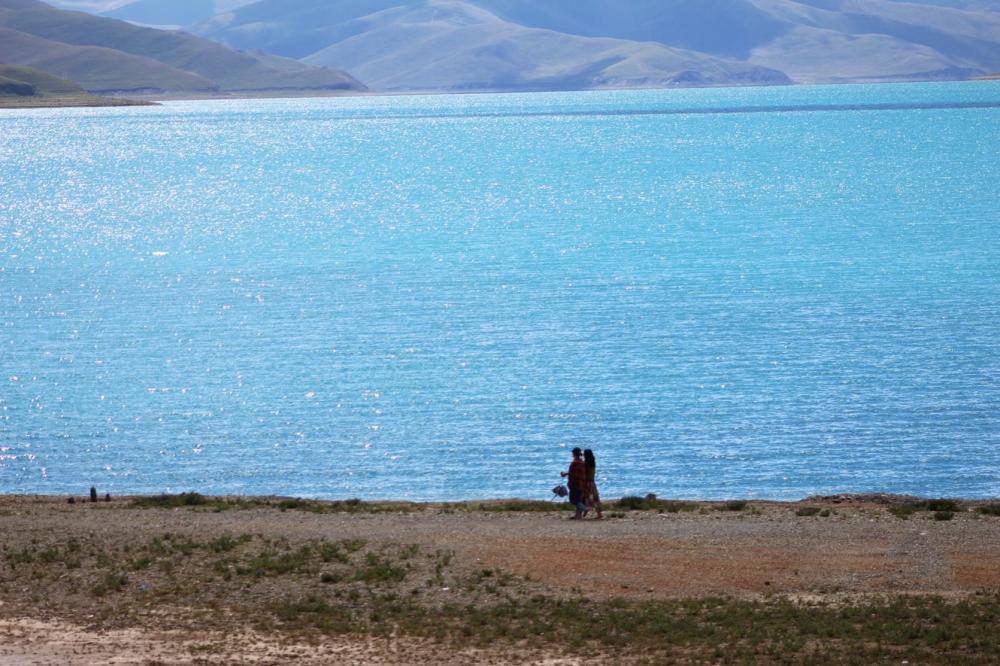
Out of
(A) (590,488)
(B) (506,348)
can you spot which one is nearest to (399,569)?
(A) (590,488)

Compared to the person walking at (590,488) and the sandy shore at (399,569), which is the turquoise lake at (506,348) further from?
the sandy shore at (399,569)

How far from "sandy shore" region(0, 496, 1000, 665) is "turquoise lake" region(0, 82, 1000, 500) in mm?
7134

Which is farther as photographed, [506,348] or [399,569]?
[506,348]

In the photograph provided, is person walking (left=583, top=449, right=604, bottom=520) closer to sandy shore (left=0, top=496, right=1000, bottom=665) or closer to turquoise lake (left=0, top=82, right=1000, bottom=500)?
sandy shore (left=0, top=496, right=1000, bottom=665)

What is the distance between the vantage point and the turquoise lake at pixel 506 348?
112 ft

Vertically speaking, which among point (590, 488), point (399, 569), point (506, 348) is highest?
point (506, 348)

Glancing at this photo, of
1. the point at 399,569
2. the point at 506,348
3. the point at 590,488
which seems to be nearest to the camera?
the point at 399,569

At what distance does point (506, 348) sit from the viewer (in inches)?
1882

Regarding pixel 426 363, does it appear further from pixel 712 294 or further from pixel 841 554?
pixel 841 554

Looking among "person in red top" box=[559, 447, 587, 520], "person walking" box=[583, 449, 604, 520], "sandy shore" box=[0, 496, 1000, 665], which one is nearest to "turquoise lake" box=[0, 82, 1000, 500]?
"person walking" box=[583, 449, 604, 520]

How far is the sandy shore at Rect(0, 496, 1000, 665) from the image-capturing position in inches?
730

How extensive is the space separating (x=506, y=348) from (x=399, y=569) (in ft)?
87.4

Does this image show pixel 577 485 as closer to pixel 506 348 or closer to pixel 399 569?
pixel 399 569

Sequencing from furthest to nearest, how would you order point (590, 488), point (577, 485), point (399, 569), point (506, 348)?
point (506, 348) < point (590, 488) < point (577, 485) < point (399, 569)
